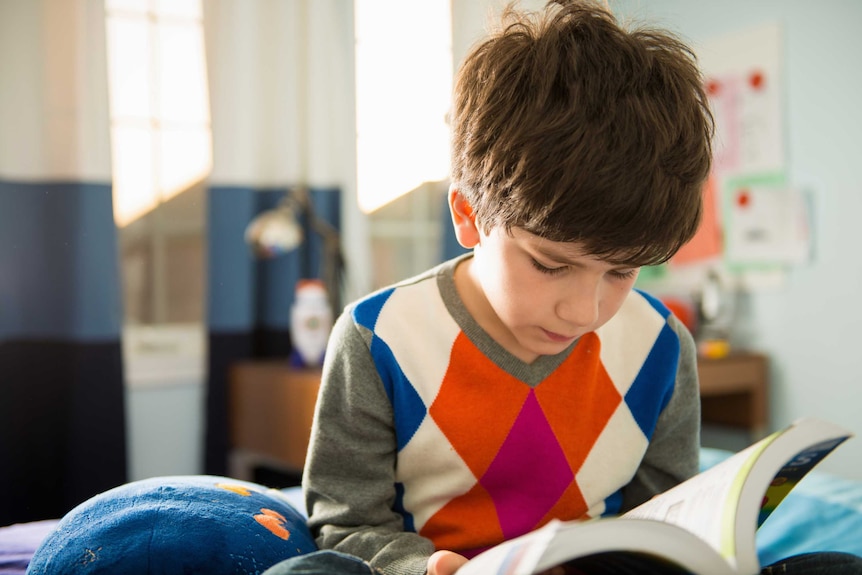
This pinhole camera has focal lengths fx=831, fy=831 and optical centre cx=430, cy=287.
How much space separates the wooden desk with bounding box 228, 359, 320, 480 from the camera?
2.06m

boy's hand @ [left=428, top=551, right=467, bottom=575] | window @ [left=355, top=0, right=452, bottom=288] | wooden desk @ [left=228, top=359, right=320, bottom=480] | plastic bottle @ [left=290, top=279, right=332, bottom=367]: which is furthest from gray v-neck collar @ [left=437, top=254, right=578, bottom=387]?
window @ [left=355, top=0, right=452, bottom=288]

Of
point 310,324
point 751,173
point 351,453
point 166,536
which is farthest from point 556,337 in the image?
point 751,173

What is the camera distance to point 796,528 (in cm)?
107

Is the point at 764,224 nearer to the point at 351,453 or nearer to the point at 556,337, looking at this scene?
the point at 556,337

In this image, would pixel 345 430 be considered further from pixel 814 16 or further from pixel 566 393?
pixel 814 16

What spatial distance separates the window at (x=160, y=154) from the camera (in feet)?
7.54

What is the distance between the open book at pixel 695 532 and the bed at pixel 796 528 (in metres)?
0.38

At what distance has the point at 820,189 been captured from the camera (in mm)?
2299

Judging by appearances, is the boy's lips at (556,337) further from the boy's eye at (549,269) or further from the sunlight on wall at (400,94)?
the sunlight on wall at (400,94)

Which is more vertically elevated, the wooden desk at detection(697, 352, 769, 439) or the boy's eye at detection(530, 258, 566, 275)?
Result: the boy's eye at detection(530, 258, 566, 275)

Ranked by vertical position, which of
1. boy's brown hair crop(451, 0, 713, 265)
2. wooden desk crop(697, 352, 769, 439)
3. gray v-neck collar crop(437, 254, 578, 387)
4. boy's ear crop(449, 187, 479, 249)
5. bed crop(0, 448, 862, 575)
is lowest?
wooden desk crop(697, 352, 769, 439)

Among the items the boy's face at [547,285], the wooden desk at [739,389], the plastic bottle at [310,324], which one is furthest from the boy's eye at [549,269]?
the wooden desk at [739,389]

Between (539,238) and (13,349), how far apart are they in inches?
67.5

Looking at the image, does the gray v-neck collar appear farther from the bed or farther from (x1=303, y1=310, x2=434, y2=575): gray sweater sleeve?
the bed
